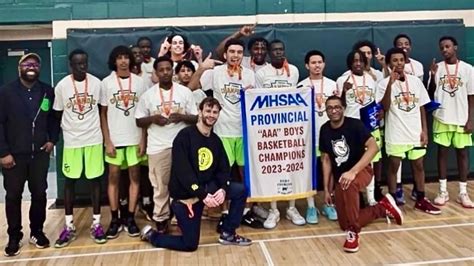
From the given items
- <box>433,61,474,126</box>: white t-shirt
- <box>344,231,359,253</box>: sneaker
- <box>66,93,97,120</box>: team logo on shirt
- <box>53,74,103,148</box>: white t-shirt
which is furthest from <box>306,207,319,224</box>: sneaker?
<box>66,93,97,120</box>: team logo on shirt

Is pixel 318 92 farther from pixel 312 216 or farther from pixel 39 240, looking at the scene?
pixel 39 240

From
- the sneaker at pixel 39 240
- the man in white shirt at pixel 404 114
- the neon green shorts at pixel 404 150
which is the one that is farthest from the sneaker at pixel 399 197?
the sneaker at pixel 39 240

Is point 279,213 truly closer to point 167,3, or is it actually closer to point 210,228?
point 210,228

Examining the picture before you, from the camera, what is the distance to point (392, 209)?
4848 millimetres

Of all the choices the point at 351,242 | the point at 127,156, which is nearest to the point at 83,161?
the point at 127,156

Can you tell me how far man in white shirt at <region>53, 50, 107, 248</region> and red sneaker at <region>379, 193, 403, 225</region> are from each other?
2578 millimetres

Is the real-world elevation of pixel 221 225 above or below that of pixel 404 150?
below

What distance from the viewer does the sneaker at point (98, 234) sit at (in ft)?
14.9

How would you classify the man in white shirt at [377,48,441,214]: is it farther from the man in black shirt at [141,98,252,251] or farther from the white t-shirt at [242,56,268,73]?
the man in black shirt at [141,98,252,251]

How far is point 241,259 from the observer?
13.3 feet

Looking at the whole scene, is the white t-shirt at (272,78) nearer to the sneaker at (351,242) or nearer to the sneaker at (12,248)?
the sneaker at (351,242)

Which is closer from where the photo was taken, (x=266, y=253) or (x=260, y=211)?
(x=266, y=253)

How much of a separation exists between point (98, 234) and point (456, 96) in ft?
12.3

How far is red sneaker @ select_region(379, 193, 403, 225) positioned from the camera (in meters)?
4.83
